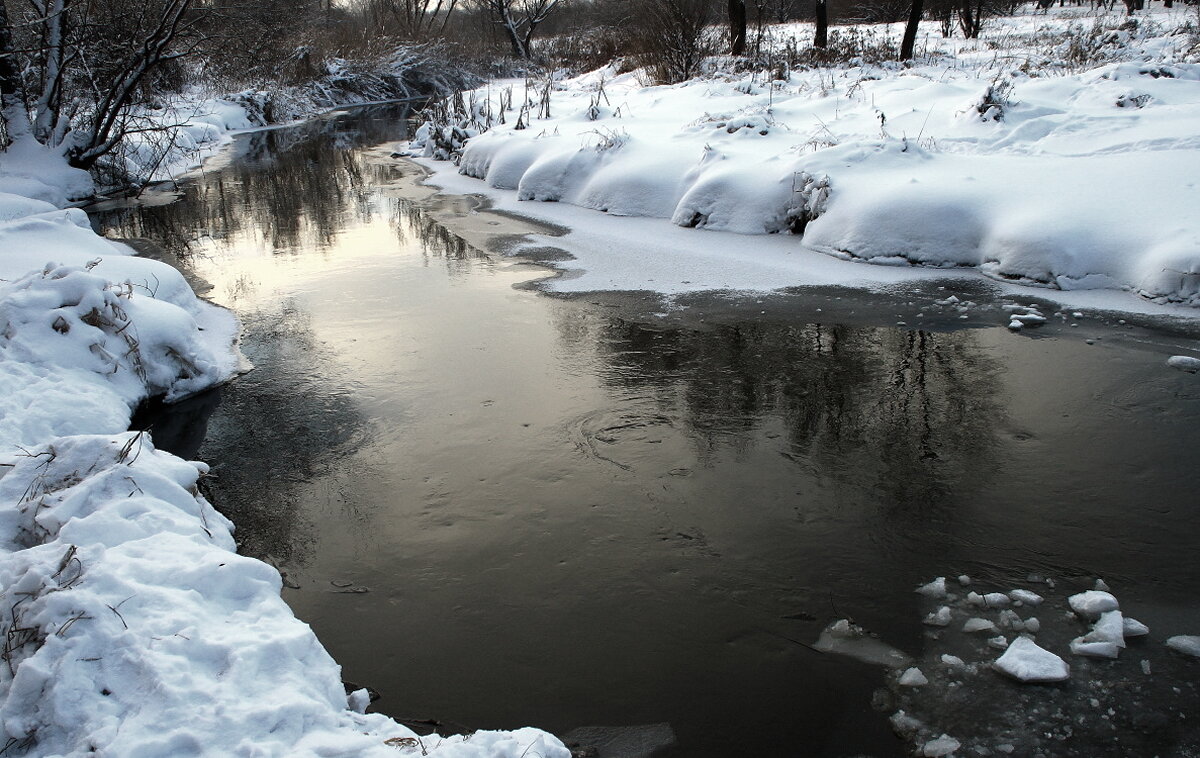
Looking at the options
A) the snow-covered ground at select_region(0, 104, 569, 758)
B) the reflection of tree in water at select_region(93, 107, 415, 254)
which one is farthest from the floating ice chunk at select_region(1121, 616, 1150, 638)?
the reflection of tree in water at select_region(93, 107, 415, 254)

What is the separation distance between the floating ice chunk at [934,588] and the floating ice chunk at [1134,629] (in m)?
0.62

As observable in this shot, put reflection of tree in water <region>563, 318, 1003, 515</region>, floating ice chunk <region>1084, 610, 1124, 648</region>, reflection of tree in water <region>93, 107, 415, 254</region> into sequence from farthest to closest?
1. reflection of tree in water <region>93, 107, 415, 254</region>
2. reflection of tree in water <region>563, 318, 1003, 515</region>
3. floating ice chunk <region>1084, 610, 1124, 648</region>

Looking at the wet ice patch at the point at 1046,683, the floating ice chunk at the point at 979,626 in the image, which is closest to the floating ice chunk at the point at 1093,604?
the wet ice patch at the point at 1046,683

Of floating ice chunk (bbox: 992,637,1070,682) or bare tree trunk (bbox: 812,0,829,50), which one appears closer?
floating ice chunk (bbox: 992,637,1070,682)

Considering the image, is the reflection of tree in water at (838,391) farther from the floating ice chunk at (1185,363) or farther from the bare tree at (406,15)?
the bare tree at (406,15)

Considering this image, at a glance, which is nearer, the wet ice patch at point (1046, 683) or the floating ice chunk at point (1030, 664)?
the wet ice patch at point (1046, 683)

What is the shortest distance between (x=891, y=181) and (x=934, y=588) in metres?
5.83

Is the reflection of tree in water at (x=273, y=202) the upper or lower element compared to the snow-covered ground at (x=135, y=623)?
upper

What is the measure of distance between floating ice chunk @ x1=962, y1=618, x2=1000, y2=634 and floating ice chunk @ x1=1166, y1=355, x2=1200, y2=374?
3197 mm

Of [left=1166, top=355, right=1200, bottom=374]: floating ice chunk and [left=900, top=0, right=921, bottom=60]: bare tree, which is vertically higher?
[left=900, top=0, right=921, bottom=60]: bare tree

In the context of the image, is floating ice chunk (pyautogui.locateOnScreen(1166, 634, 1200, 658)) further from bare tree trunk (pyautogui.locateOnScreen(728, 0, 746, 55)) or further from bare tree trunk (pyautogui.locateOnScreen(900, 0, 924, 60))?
bare tree trunk (pyautogui.locateOnScreen(728, 0, 746, 55))

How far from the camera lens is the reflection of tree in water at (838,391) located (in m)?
4.27

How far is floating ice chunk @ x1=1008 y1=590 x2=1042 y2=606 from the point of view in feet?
10.4

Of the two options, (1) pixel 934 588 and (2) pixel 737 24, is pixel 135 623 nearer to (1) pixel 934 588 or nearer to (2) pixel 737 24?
(1) pixel 934 588
